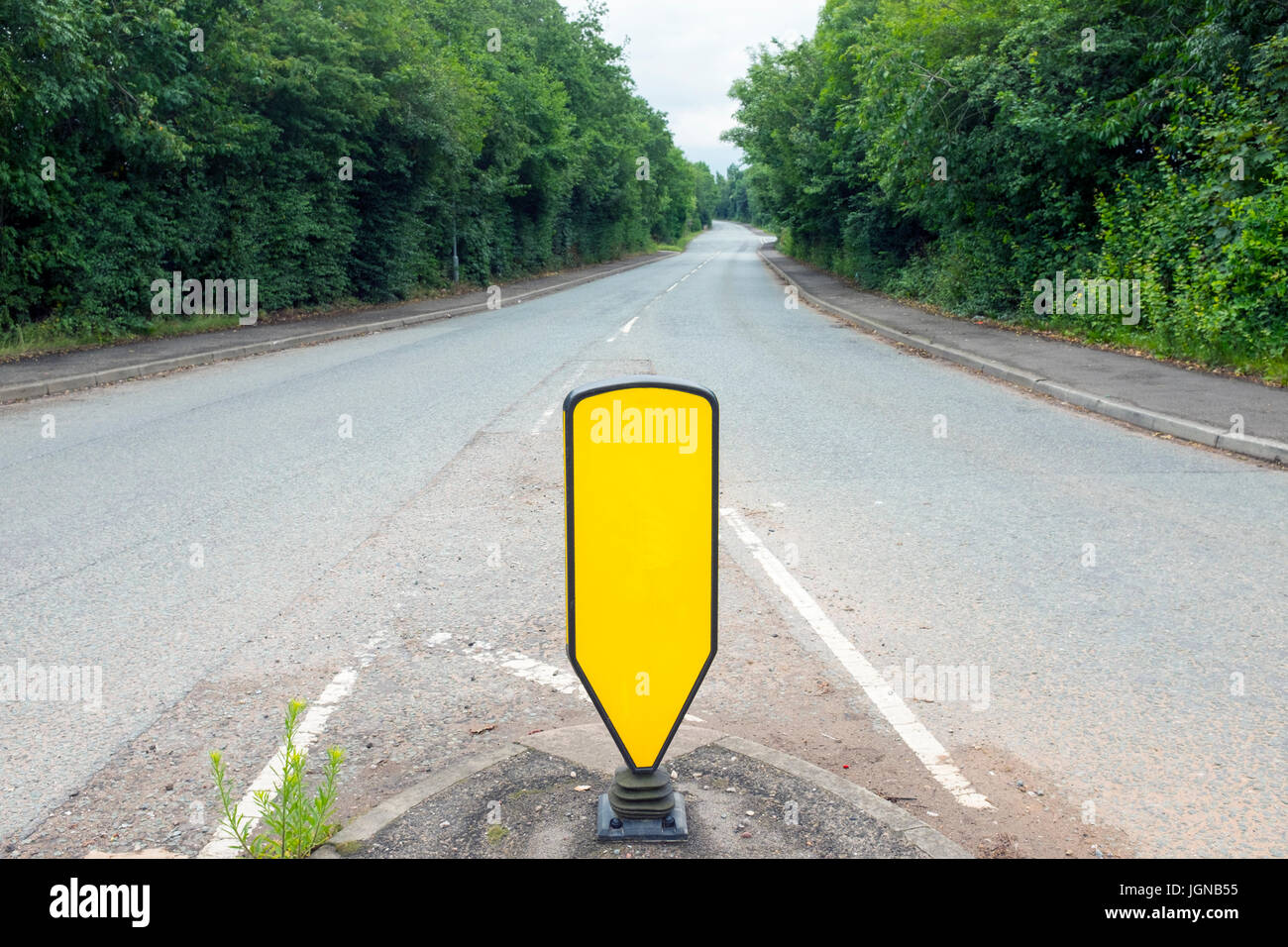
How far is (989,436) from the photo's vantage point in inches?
405

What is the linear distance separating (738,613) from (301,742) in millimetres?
2302

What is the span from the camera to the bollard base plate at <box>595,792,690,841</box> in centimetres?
312

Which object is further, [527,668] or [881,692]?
[527,668]

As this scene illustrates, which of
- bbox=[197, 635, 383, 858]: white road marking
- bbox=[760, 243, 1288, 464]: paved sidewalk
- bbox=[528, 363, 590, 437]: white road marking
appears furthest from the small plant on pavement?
bbox=[760, 243, 1288, 464]: paved sidewalk

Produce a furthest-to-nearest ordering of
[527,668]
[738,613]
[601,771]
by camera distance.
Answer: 1. [738,613]
2. [527,668]
3. [601,771]

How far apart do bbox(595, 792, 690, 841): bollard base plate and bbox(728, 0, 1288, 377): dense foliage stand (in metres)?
12.2

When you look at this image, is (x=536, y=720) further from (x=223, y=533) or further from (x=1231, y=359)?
(x=1231, y=359)

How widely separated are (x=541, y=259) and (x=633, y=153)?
17.9m

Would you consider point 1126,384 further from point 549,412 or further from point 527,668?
point 527,668

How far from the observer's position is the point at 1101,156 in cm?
1759

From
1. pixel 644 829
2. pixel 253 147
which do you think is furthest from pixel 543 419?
pixel 253 147

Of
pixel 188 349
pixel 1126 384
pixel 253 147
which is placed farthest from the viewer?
pixel 253 147
